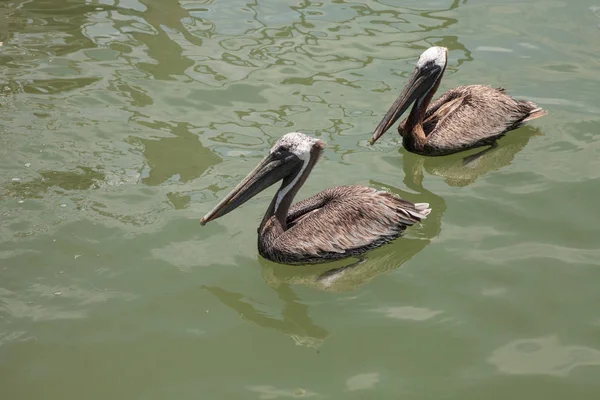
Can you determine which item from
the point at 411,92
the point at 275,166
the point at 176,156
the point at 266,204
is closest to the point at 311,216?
the point at 275,166

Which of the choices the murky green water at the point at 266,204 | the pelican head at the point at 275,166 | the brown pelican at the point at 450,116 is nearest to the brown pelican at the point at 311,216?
the pelican head at the point at 275,166

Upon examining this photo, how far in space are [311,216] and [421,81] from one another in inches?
81.8

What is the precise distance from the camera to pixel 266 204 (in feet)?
22.6

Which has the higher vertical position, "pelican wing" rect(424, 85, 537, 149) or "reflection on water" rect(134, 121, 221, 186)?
"pelican wing" rect(424, 85, 537, 149)

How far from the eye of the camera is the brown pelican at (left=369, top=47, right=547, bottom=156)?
7.39 metres

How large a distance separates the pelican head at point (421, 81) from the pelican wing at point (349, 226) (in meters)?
1.39

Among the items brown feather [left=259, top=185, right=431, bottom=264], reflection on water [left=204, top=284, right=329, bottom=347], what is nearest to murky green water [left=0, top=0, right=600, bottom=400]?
reflection on water [left=204, top=284, right=329, bottom=347]

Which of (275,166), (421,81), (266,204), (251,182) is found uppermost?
(421,81)

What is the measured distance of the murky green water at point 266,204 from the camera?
509 cm

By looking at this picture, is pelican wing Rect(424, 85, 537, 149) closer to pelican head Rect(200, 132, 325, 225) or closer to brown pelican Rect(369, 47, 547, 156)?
brown pelican Rect(369, 47, 547, 156)

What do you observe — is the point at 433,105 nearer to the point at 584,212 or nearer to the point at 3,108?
the point at 584,212

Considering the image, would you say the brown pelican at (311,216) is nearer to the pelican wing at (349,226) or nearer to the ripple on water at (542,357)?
the pelican wing at (349,226)

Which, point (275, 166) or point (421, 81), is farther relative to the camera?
point (421, 81)

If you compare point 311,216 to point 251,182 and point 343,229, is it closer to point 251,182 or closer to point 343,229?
point 343,229
